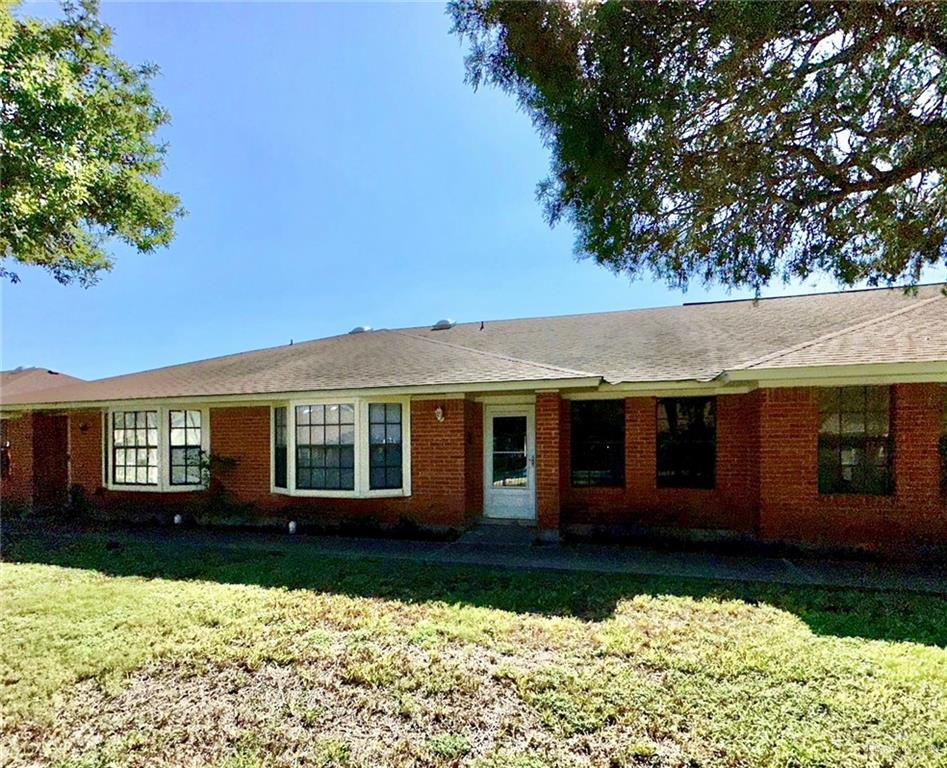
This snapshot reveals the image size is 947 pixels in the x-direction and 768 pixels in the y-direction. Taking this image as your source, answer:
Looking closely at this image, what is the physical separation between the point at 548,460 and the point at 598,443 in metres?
1.37

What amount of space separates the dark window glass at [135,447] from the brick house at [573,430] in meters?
0.05

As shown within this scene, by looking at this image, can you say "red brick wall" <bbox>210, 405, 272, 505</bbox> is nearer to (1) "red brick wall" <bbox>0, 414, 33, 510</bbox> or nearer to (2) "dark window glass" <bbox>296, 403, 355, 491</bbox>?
(2) "dark window glass" <bbox>296, 403, 355, 491</bbox>

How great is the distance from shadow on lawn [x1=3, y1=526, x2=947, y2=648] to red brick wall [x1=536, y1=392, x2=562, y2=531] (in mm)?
2005

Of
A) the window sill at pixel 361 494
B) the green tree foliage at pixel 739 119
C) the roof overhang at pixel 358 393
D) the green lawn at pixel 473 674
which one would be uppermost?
the green tree foliage at pixel 739 119

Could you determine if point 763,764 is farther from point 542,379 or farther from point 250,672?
point 542,379

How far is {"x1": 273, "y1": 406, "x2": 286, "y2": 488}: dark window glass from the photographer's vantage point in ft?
35.4

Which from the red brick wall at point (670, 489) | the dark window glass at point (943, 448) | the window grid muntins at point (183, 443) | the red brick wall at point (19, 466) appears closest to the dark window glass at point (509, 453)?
the red brick wall at point (670, 489)

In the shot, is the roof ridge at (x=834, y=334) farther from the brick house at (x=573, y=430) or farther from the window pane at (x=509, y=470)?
the window pane at (x=509, y=470)

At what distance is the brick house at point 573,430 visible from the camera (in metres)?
7.83

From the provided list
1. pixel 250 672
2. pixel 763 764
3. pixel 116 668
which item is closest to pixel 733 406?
pixel 763 764

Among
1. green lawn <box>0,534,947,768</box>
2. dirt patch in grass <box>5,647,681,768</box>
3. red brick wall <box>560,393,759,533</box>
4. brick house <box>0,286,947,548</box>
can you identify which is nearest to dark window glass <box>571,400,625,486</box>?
brick house <box>0,286,947,548</box>

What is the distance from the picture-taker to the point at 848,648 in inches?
177

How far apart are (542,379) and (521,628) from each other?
4.26 meters

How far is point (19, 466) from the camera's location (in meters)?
13.5
